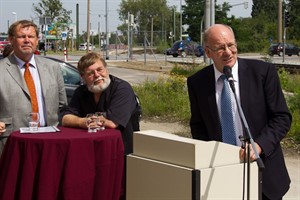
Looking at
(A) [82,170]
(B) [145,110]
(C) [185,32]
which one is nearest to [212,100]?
(A) [82,170]

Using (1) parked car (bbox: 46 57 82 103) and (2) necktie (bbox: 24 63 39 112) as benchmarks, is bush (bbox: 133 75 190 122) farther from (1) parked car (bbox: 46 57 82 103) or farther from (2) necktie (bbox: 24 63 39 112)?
(2) necktie (bbox: 24 63 39 112)

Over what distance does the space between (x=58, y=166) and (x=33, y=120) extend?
71 centimetres

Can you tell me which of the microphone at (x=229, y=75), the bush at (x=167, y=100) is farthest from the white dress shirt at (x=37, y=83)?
the bush at (x=167, y=100)

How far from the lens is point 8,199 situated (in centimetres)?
420

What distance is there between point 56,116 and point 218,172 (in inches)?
99.4

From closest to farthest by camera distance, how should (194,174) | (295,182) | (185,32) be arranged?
(194,174), (295,182), (185,32)

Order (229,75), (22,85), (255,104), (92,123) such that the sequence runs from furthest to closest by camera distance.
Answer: (22,85) < (92,123) < (255,104) < (229,75)

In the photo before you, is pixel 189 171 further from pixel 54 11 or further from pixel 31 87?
pixel 54 11

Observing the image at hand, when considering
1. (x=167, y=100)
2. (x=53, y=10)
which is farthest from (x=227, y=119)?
(x=53, y=10)

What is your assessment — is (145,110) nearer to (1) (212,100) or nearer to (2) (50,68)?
(2) (50,68)

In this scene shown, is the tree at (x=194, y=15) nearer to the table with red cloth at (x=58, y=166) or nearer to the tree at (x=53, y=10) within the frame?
the tree at (x=53, y=10)

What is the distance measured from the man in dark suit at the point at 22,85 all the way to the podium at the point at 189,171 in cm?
198

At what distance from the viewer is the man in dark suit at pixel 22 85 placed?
4.79 meters

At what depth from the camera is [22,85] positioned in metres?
4.86
